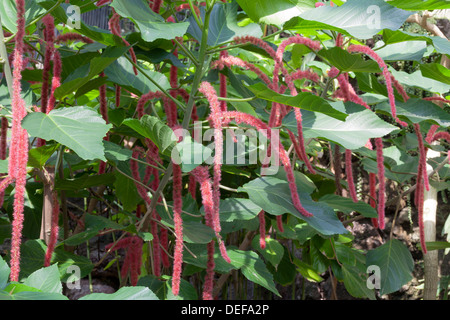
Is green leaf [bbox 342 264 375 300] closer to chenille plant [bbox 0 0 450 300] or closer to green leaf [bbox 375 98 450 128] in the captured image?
chenille plant [bbox 0 0 450 300]

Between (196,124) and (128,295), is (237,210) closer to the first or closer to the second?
(196,124)

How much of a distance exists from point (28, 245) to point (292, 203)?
0.46 metres

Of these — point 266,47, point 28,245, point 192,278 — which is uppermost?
point 266,47

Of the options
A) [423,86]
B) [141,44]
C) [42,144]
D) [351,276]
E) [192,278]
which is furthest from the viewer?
[192,278]

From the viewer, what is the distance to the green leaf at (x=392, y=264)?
106 centimetres

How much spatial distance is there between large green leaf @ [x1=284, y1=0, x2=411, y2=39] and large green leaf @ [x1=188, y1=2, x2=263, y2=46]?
0.19 metres

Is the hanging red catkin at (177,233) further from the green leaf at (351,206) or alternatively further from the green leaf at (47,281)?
the green leaf at (351,206)

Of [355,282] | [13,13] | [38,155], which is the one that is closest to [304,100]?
[38,155]

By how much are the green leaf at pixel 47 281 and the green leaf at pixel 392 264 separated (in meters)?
0.75

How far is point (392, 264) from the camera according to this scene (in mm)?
1095

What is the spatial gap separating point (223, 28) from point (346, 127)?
287mm

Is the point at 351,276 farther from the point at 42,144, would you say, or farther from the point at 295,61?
the point at 42,144
